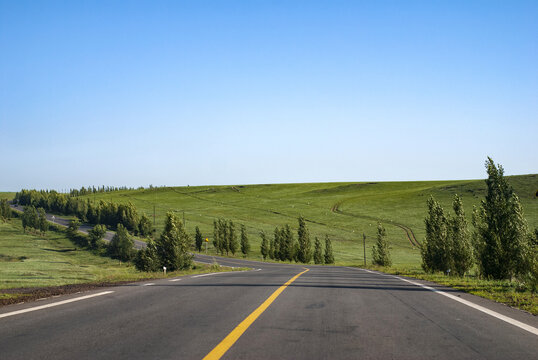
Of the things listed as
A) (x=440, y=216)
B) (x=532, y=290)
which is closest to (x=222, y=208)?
(x=440, y=216)

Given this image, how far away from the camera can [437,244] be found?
36.8 meters

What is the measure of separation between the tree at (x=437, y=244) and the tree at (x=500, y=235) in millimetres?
8915

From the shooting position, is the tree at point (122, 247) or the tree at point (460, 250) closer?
the tree at point (460, 250)

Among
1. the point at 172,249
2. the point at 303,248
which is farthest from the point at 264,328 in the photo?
the point at 303,248

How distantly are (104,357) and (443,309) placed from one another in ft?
20.7

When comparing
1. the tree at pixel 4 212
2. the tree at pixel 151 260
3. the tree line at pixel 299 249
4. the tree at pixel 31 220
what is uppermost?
the tree at pixel 4 212

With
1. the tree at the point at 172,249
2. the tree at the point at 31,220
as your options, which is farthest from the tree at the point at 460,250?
the tree at the point at 31,220

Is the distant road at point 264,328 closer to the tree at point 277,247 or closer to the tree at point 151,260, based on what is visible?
the tree at point 151,260

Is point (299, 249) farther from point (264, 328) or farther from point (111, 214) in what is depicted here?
point (111, 214)

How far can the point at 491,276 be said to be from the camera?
24.8m

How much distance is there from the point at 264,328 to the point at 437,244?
1343 inches

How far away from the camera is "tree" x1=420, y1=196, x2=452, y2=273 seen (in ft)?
118

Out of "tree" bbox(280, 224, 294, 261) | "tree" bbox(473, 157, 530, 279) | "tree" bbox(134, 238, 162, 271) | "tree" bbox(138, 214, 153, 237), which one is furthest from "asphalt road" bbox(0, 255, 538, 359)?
"tree" bbox(138, 214, 153, 237)

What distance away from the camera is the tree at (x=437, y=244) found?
36094 mm
